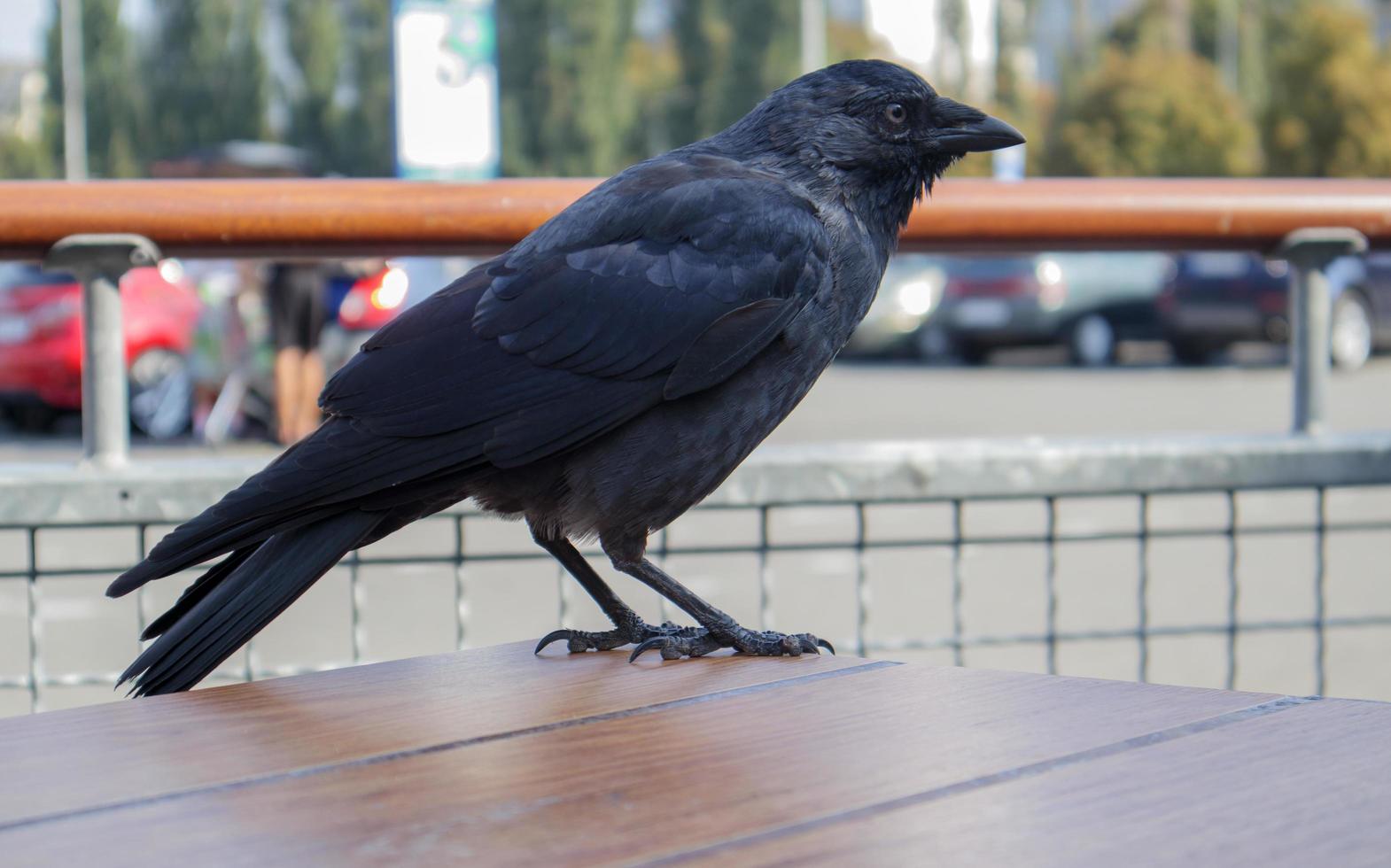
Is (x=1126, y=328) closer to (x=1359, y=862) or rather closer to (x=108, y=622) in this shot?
(x=108, y=622)

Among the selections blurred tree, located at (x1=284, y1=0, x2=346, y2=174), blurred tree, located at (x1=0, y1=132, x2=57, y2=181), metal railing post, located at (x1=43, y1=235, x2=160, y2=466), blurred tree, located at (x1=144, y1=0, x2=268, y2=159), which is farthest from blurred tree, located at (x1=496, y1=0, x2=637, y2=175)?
metal railing post, located at (x1=43, y1=235, x2=160, y2=466)

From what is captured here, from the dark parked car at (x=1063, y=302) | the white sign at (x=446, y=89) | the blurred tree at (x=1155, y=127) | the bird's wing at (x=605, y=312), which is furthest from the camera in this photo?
the blurred tree at (x=1155, y=127)

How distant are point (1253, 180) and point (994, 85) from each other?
160ft

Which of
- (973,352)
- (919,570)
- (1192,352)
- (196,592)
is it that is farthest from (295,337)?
(1192,352)

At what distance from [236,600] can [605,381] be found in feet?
1.60

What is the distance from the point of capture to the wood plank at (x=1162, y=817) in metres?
0.92

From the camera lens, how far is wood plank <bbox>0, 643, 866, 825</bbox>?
110 cm

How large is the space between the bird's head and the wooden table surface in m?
0.89

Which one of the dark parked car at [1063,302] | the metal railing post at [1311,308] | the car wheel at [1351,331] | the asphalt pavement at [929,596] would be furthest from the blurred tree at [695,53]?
the metal railing post at [1311,308]

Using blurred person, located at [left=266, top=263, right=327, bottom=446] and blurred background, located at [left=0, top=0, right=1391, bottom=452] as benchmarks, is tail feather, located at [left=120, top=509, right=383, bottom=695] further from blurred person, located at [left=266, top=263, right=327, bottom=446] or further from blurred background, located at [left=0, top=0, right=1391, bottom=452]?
blurred person, located at [left=266, top=263, right=327, bottom=446]

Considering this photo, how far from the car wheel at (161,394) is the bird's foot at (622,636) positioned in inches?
476

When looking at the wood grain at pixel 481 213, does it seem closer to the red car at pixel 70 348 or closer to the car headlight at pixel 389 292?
the car headlight at pixel 389 292

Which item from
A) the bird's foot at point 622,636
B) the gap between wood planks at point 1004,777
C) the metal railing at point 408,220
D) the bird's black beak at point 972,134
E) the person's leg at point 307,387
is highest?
the bird's black beak at point 972,134

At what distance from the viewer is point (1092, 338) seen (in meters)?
20.0
